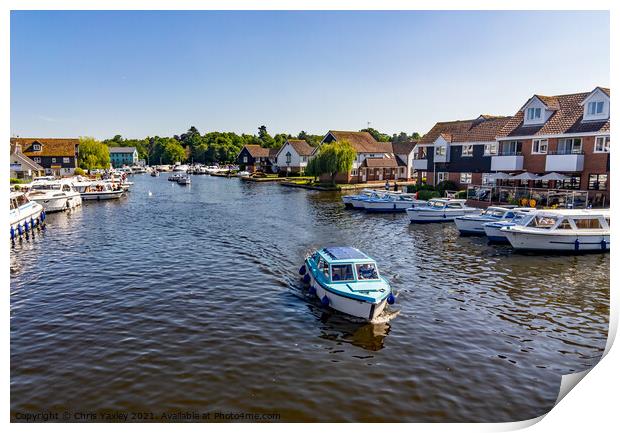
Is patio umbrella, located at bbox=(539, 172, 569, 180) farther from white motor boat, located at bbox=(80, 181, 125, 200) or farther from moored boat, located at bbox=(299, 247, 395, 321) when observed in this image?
white motor boat, located at bbox=(80, 181, 125, 200)

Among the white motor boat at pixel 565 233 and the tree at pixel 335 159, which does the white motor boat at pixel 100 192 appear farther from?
the white motor boat at pixel 565 233

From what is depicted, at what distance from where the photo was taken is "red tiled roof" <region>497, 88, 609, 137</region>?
4800 cm

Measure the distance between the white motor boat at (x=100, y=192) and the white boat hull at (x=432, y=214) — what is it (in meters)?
53.9

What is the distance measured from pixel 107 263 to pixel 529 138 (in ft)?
160

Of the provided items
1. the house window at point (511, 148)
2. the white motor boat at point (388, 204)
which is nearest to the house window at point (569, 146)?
the house window at point (511, 148)

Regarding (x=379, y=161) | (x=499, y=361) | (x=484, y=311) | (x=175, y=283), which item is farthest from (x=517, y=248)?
(x=379, y=161)

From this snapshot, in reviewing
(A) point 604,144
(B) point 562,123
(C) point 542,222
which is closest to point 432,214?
(C) point 542,222

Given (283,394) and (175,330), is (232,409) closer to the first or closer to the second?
(283,394)

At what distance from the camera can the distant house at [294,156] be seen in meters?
127

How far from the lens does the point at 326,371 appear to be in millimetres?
17125

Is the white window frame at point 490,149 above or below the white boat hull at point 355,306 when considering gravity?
above

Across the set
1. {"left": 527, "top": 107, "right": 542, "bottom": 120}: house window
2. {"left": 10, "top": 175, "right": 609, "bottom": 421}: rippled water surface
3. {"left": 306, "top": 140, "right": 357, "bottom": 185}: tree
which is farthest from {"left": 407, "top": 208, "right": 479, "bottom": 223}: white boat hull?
{"left": 306, "top": 140, "right": 357, "bottom": 185}: tree

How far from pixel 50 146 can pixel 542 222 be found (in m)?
123

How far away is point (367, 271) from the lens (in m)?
23.6
